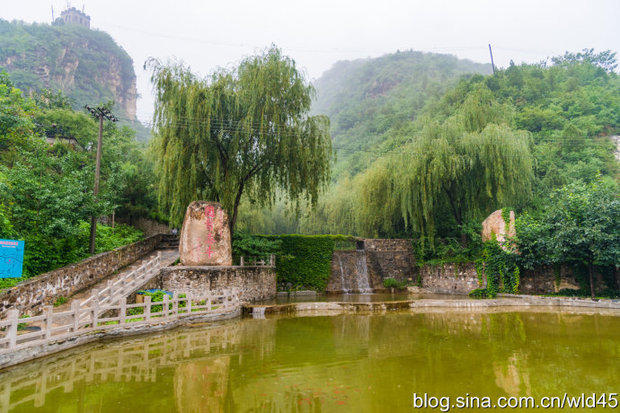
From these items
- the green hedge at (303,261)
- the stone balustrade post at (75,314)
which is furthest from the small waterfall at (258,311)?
the green hedge at (303,261)

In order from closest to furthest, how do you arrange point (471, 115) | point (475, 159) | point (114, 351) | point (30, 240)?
point (114, 351) < point (30, 240) < point (475, 159) < point (471, 115)

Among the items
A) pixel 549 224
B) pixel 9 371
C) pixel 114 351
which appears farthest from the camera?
pixel 549 224

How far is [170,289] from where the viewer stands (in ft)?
39.5

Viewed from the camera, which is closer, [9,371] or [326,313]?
[9,371]

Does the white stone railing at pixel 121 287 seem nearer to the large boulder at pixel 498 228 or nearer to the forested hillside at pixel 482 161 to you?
the forested hillside at pixel 482 161

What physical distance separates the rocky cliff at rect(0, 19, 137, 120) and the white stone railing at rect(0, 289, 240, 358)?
121 ft

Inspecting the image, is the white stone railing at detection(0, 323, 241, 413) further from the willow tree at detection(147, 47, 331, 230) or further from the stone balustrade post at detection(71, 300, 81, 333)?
the willow tree at detection(147, 47, 331, 230)

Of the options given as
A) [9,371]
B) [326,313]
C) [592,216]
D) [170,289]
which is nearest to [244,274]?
[170,289]

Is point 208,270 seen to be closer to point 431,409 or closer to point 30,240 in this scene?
point 30,240

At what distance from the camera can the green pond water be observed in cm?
432

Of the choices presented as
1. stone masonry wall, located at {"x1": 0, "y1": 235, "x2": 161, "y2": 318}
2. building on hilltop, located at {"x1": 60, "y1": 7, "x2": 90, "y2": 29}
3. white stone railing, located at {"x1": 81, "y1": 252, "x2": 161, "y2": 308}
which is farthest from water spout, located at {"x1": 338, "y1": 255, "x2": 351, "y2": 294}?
building on hilltop, located at {"x1": 60, "y1": 7, "x2": 90, "y2": 29}

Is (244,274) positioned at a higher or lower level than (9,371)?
higher

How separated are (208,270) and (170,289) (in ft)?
Result: 4.48

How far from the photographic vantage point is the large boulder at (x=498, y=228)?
1545cm
